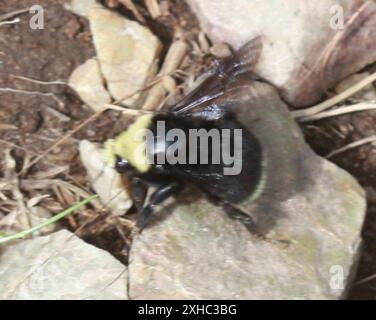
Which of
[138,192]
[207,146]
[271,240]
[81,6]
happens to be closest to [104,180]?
[138,192]

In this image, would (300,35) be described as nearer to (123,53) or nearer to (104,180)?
(123,53)

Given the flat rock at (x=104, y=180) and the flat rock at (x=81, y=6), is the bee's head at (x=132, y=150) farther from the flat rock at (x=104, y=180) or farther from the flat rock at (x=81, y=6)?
the flat rock at (x=81, y=6)

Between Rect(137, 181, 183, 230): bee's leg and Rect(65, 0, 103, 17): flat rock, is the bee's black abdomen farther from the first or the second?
Rect(65, 0, 103, 17): flat rock

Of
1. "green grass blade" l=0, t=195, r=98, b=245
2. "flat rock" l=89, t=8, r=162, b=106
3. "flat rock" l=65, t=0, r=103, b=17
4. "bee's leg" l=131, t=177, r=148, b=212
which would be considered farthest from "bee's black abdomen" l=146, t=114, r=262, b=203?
"flat rock" l=65, t=0, r=103, b=17
